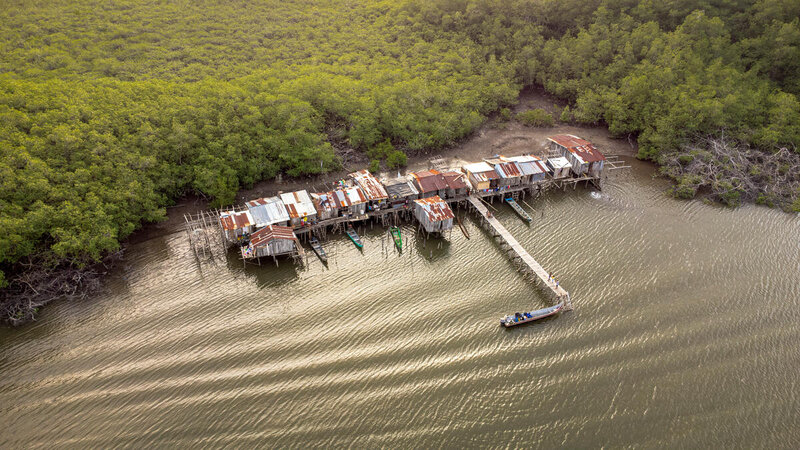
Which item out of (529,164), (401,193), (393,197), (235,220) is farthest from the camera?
(529,164)

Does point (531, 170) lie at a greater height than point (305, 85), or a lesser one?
lesser

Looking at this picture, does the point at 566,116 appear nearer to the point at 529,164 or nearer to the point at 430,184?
the point at 529,164

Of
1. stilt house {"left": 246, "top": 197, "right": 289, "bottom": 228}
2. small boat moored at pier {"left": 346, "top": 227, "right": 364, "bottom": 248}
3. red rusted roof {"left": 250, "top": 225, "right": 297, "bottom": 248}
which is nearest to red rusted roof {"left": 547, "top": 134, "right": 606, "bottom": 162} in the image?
small boat moored at pier {"left": 346, "top": 227, "right": 364, "bottom": 248}

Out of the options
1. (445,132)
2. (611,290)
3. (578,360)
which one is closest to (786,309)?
(611,290)

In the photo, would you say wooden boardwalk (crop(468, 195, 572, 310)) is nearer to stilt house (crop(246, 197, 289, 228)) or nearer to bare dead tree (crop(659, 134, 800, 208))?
stilt house (crop(246, 197, 289, 228))

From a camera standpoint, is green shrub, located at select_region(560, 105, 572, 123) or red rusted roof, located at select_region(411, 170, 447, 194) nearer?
red rusted roof, located at select_region(411, 170, 447, 194)

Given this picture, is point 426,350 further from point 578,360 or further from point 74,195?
point 74,195

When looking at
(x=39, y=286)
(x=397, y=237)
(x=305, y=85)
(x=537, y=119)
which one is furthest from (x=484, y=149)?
(x=39, y=286)
